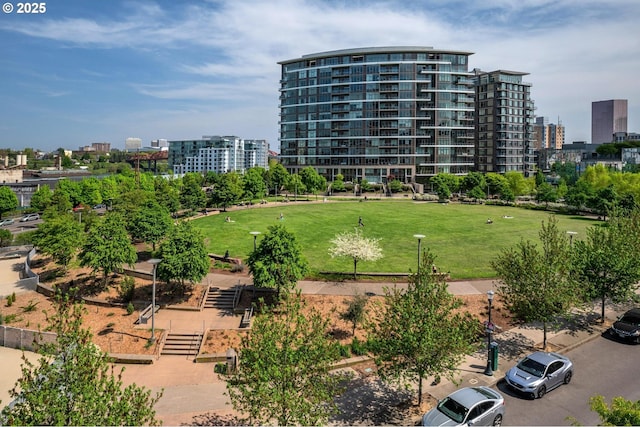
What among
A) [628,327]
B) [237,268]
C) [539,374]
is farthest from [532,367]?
[237,268]

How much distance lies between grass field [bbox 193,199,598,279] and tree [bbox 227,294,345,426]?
20421 millimetres

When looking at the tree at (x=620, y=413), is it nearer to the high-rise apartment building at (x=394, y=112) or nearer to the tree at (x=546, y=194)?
the tree at (x=546, y=194)

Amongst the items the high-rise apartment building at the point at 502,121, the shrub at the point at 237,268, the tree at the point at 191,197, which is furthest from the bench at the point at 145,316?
the high-rise apartment building at the point at 502,121

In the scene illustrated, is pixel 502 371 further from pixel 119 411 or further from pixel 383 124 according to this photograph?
pixel 383 124

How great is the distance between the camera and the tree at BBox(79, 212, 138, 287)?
29531mm

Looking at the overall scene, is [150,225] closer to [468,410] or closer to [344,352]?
[344,352]

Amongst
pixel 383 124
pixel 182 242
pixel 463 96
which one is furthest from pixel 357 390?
pixel 463 96

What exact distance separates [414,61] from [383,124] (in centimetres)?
1998

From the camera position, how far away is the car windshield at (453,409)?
15.6 m

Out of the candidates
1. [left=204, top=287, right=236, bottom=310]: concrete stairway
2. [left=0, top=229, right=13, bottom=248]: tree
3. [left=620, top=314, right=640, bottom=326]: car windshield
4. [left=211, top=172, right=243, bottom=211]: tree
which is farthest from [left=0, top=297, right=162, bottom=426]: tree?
[left=211, top=172, right=243, bottom=211]: tree

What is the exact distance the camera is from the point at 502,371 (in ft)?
67.8

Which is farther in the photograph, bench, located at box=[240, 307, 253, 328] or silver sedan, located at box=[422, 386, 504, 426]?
bench, located at box=[240, 307, 253, 328]

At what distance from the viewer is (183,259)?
27.7 meters

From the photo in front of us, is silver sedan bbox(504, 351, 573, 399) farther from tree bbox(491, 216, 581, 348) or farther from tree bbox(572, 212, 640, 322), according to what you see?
tree bbox(572, 212, 640, 322)
